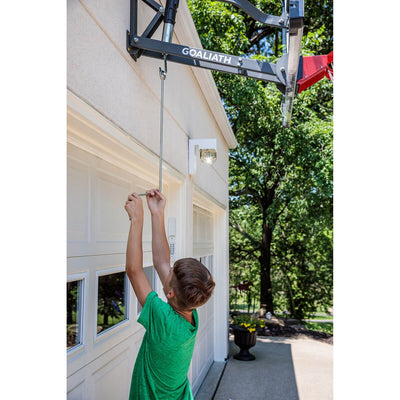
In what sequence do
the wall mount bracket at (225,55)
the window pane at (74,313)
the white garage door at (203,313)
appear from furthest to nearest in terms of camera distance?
the white garage door at (203,313) → the wall mount bracket at (225,55) → the window pane at (74,313)

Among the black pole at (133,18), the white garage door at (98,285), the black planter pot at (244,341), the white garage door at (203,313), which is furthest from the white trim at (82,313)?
the black planter pot at (244,341)

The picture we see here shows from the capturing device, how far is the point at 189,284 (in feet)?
4.99

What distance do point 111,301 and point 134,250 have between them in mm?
896

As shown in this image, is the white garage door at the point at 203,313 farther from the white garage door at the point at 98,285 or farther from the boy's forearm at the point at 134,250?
the boy's forearm at the point at 134,250

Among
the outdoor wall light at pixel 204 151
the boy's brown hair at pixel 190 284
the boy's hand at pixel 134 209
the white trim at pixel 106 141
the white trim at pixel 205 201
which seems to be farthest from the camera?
the white trim at pixel 205 201

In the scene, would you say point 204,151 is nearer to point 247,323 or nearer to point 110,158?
point 110,158

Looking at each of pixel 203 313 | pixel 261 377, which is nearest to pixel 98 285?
pixel 203 313

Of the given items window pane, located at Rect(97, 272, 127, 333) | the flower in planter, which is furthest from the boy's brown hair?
the flower in planter

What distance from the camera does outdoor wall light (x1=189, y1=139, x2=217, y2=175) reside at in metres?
3.78

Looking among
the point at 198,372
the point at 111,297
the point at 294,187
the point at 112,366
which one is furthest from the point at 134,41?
the point at 294,187

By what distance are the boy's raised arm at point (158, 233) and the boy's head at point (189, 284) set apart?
0.42 meters

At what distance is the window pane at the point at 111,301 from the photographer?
230cm

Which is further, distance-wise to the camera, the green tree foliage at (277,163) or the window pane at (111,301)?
the green tree foliage at (277,163)

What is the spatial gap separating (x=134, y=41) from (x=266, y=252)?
9.14m
